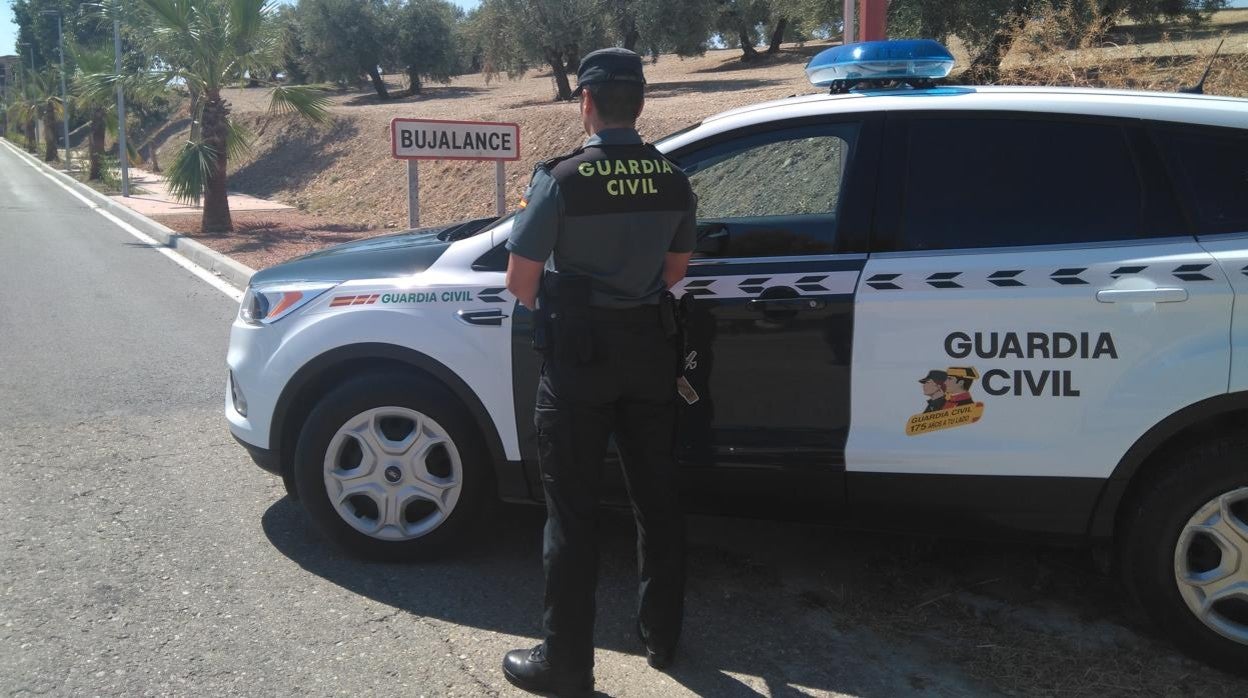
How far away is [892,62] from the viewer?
4.10 meters

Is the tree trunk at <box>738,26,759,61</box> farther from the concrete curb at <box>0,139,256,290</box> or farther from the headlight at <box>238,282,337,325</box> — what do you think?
the headlight at <box>238,282,337,325</box>

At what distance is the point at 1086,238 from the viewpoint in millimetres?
3562

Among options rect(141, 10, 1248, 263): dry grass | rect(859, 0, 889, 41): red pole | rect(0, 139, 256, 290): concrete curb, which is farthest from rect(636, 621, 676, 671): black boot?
rect(141, 10, 1248, 263): dry grass

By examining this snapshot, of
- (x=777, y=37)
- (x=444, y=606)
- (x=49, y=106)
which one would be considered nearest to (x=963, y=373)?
(x=444, y=606)

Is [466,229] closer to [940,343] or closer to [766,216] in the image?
[766,216]

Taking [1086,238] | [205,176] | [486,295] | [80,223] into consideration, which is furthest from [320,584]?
[80,223]

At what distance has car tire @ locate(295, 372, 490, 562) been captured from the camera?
4.12m

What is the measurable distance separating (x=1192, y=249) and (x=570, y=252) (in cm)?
200

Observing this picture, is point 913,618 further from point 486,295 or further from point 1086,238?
point 486,295

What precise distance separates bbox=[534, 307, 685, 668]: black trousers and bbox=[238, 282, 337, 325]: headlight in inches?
57.9

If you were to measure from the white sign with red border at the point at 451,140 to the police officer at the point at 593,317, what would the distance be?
5.36 m

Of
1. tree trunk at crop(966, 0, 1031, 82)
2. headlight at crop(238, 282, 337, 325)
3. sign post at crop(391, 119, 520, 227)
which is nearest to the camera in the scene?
headlight at crop(238, 282, 337, 325)

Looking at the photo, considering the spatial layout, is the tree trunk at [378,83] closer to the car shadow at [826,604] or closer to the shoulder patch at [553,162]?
the car shadow at [826,604]

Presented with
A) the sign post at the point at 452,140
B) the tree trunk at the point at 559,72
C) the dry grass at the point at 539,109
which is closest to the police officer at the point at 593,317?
the sign post at the point at 452,140
